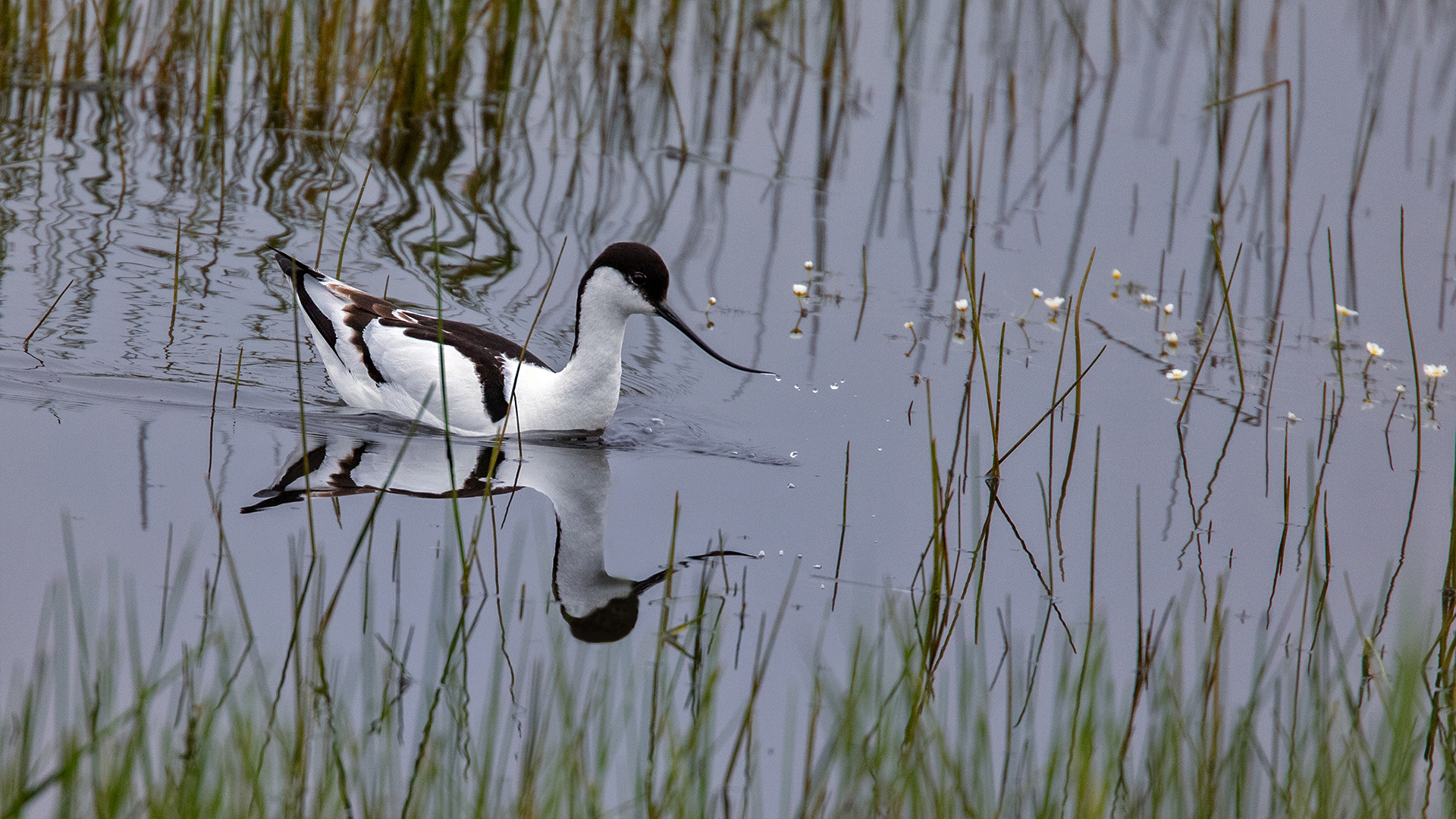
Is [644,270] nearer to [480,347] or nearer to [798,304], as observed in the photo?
[480,347]

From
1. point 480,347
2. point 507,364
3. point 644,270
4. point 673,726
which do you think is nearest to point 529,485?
point 507,364

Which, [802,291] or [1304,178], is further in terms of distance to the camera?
[1304,178]

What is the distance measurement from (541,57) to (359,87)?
114 cm

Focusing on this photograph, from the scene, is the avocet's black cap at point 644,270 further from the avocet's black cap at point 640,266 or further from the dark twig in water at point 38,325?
the dark twig in water at point 38,325

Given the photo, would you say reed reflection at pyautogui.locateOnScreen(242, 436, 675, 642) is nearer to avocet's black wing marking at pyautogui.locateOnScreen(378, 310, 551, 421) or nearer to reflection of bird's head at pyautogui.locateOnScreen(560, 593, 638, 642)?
reflection of bird's head at pyautogui.locateOnScreen(560, 593, 638, 642)

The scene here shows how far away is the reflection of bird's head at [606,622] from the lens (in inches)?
145

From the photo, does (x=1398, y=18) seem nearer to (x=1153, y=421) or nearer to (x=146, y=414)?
(x=1153, y=421)

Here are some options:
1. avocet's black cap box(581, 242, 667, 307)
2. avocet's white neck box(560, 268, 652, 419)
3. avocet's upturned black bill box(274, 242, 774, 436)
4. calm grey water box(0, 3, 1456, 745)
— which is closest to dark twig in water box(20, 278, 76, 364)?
calm grey water box(0, 3, 1456, 745)

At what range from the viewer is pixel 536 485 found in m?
4.78

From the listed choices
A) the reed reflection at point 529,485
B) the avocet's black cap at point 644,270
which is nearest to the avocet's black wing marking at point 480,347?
the reed reflection at point 529,485

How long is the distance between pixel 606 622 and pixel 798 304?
10.4 feet

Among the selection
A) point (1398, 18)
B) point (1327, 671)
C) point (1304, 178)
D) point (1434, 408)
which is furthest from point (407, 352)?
point (1398, 18)

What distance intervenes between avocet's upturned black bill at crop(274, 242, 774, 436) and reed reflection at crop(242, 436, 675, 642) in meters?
0.12

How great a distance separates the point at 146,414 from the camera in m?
5.09
